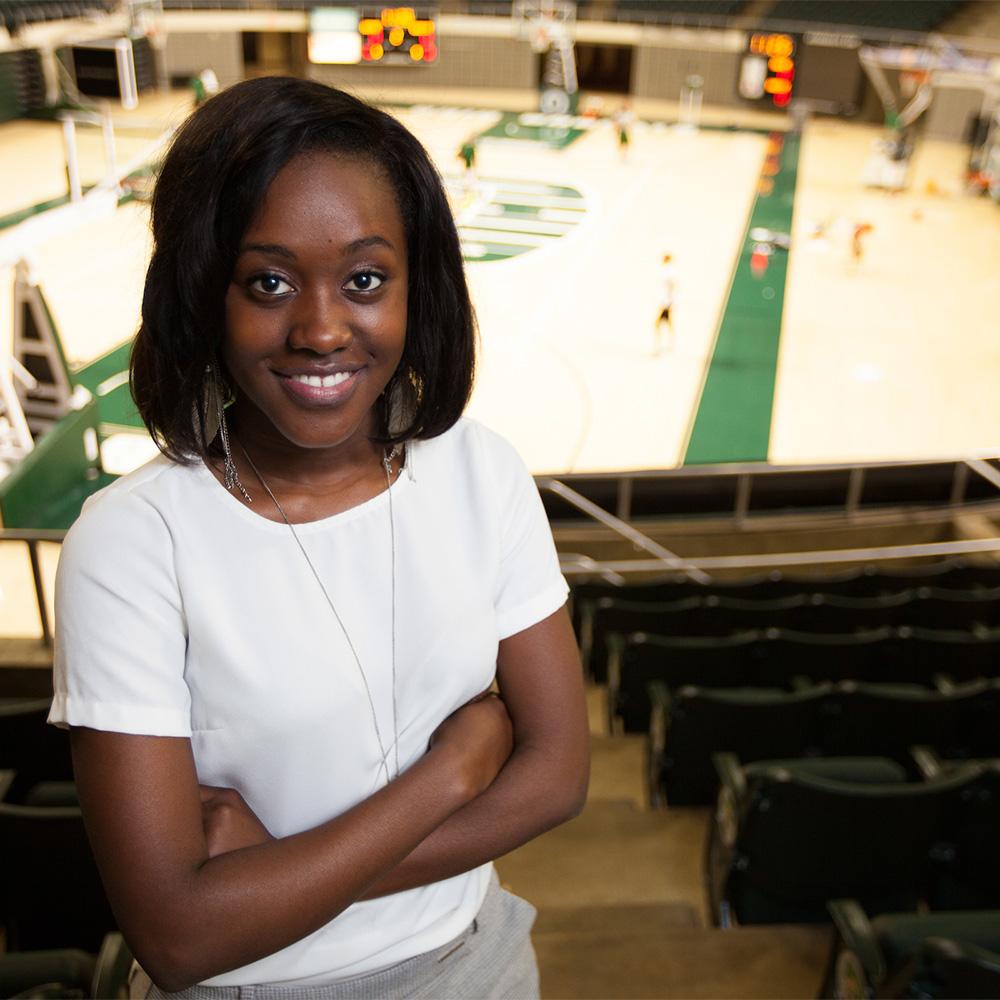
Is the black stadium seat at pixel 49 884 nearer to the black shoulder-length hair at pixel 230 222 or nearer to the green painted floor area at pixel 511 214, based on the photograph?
the black shoulder-length hair at pixel 230 222

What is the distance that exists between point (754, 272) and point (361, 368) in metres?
12.1

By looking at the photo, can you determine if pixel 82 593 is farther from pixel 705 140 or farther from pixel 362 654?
pixel 705 140

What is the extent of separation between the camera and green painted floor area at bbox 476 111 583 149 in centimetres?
1839

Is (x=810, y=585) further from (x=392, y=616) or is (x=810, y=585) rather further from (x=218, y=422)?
(x=218, y=422)

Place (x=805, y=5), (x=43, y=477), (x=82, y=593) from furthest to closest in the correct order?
(x=805, y=5)
(x=43, y=477)
(x=82, y=593)

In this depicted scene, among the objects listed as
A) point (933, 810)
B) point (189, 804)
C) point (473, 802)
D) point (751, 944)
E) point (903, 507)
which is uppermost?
point (189, 804)

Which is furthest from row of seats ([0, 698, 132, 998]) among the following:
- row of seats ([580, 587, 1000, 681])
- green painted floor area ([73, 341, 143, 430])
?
green painted floor area ([73, 341, 143, 430])

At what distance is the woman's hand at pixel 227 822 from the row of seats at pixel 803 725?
6.97ft

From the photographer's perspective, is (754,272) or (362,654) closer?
(362,654)

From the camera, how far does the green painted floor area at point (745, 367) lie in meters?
8.45

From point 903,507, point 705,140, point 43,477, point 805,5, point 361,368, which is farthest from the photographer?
point 805,5

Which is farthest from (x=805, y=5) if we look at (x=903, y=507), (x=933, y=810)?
(x=933, y=810)

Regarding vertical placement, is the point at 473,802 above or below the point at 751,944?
above

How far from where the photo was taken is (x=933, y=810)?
2.48 m
